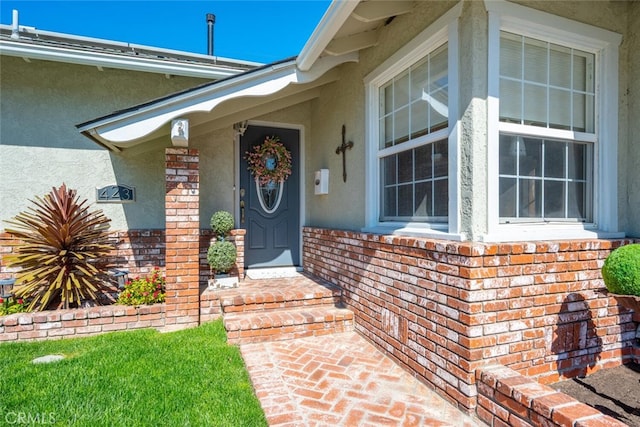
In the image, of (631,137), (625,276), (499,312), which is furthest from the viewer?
(631,137)

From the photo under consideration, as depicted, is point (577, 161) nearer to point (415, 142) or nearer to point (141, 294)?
point (415, 142)

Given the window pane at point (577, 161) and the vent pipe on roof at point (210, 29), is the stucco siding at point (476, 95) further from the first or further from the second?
the vent pipe on roof at point (210, 29)

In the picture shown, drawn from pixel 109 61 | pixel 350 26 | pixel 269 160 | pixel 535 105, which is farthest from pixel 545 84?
pixel 109 61

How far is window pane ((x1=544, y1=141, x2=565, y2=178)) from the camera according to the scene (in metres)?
2.76

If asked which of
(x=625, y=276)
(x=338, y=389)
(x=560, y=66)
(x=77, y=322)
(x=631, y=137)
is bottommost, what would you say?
(x=338, y=389)

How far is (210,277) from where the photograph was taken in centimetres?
493

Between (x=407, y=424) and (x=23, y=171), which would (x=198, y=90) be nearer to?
(x=23, y=171)

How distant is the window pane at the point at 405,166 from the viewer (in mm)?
3397

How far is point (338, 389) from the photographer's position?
266 cm

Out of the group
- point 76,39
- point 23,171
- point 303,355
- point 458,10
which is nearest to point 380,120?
point 458,10

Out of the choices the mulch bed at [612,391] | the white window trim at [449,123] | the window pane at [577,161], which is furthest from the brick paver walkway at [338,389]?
the window pane at [577,161]

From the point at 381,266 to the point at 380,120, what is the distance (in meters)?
1.72

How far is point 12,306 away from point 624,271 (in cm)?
621

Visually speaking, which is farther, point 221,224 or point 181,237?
point 221,224
